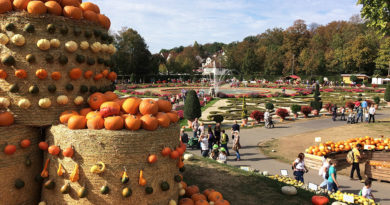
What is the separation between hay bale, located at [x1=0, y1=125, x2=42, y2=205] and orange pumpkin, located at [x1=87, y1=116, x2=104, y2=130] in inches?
54.1

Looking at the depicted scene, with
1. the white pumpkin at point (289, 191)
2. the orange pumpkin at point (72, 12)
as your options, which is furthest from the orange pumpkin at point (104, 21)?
the white pumpkin at point (289, 191)

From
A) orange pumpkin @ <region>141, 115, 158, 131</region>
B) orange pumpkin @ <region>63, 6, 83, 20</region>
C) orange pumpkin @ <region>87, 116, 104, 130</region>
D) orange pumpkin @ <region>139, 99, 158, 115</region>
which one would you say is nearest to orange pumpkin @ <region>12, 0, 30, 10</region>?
orange pumpkin @ <region>63, 6, 83, 20</region>

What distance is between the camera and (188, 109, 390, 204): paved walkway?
412 inches

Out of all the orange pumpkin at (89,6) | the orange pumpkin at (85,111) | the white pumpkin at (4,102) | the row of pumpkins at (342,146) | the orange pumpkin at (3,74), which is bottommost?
the row of pumpkins at (342,146)

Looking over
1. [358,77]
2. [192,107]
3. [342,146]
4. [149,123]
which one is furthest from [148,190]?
[358,77]

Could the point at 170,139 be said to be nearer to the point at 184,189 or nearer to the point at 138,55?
the point at 184,189

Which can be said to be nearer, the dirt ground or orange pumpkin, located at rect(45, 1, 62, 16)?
orange pumpkin, located at rect(45, 1, 62, 16)

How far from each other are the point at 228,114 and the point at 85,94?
20205mm

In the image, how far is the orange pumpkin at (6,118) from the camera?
506 centimetres

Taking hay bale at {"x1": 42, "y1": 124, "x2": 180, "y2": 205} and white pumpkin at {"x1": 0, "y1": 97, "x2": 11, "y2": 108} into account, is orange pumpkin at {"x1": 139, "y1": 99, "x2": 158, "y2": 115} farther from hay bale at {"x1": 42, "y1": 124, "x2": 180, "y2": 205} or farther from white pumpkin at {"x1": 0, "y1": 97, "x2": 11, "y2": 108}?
white pumpkin at {"x1": 0, "y1": 97, "x2": 11, "y2": 108}

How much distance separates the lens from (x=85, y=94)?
604 centimetres

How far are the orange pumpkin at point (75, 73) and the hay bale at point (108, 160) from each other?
1030 millimetres

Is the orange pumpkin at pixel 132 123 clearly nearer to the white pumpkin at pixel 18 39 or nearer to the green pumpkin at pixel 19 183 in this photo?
the green pumpkin at pixel 19 183

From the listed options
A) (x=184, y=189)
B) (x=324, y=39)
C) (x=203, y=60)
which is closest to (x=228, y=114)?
(x=184, y=189)
